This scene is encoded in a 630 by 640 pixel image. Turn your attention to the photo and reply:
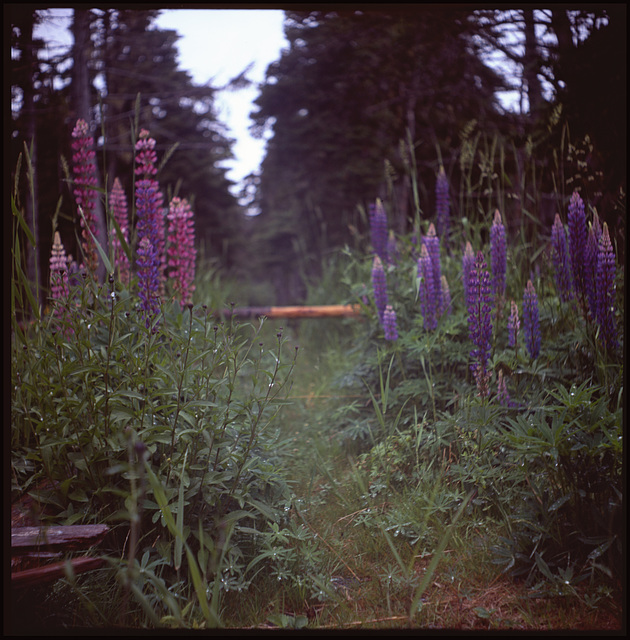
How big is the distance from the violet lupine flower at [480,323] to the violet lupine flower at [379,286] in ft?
2.15

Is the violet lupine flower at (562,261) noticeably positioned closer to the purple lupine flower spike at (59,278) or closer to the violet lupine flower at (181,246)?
the violet lupine flower at (181,246)

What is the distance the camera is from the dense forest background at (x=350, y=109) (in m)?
1.74

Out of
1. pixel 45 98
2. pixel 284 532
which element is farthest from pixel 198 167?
pixel 284 532

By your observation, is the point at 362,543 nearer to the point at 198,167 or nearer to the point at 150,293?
the point at 150,293

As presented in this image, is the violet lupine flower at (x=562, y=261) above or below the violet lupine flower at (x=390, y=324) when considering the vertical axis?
above

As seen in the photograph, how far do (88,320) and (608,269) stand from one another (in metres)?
1.87

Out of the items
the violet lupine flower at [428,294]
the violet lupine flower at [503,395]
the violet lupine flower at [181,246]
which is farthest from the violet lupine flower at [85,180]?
the violet lupine flower at [503,395]

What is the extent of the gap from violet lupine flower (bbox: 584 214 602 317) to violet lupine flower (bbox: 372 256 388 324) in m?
1.04

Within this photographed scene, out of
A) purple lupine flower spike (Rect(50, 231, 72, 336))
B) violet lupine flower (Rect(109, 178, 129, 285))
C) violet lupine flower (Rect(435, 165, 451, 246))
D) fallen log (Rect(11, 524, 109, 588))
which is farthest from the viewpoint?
violet lupine flower (Rect(435, 165, 451, 246))

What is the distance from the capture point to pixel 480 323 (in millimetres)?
1888

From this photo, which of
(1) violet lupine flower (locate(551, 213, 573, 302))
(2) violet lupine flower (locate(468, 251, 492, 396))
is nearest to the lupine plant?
(2) violet lupine flower (locate(468, 251, 492, 396))

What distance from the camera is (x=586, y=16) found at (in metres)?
1.64

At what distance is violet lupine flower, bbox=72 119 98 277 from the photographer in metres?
1.93

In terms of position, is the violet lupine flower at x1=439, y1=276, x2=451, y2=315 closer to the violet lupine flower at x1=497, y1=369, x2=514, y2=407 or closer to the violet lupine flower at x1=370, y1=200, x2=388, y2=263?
the violet lupine flower at x1=497, y1=369, x2=514, y2=407
